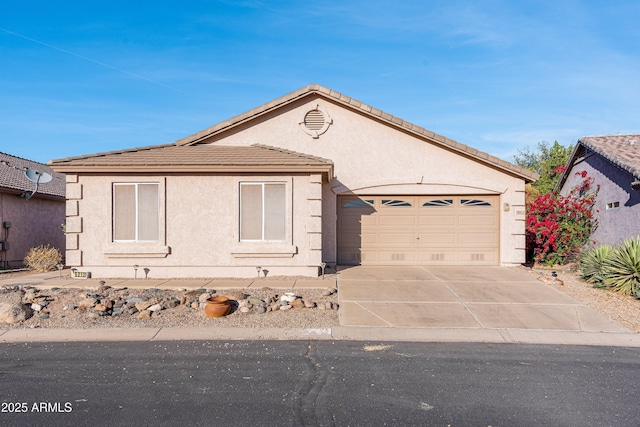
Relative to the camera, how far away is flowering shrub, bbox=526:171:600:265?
14688 millimetres

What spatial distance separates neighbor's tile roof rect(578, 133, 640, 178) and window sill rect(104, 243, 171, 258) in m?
13.5

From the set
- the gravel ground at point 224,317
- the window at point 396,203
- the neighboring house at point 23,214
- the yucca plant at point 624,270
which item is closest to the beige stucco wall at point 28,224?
the neighboring house at point 23,214

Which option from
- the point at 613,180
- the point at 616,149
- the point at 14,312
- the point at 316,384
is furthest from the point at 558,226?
the point at 14,312

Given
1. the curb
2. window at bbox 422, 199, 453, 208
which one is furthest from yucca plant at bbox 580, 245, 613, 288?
window at bbox 422, 199, 453, 208

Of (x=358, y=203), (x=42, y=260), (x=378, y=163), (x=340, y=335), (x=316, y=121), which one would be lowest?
(x=340, y=335)

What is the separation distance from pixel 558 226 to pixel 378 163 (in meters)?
6.94

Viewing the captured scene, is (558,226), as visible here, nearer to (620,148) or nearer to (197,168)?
(620,148)

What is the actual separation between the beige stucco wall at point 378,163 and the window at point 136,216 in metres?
3.49

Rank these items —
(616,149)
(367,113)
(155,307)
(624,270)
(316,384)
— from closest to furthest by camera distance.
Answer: (316,384), (155,307), (624,270), (367,113), (616,149)

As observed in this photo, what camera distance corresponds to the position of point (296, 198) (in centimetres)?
1152

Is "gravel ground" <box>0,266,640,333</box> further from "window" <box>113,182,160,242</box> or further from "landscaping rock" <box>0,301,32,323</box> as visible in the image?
"window" <box>113,182,160,242</box>

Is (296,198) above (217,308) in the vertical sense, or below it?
above

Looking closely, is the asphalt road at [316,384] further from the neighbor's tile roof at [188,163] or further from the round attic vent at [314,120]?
the round attic vent at [314,120]

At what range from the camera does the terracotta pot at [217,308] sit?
8203 mm
